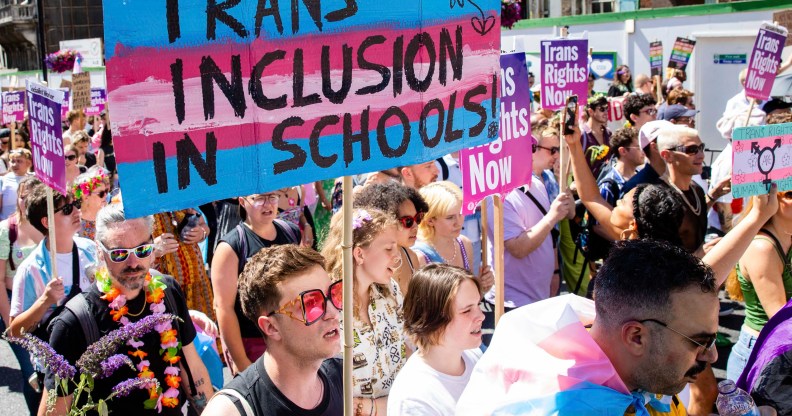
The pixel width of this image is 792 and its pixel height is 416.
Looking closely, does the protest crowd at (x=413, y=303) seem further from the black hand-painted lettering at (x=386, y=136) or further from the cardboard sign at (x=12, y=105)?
the cardboard sign at (x=12, y=105)

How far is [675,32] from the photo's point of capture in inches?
738

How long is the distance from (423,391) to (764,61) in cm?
676

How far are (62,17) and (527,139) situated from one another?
40841 millimetres

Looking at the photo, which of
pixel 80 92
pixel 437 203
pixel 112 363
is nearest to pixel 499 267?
pixel 437 203

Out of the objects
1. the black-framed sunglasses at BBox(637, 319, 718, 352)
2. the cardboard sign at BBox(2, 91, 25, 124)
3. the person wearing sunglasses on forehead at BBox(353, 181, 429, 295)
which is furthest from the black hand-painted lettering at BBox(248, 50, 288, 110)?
the cardboard sign at BBox(2, 91, 25, 124)

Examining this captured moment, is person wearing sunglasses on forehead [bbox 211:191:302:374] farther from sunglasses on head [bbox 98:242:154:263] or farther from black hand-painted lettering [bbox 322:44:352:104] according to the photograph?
black hand-painted lettering [bbox 322:44:352:104]

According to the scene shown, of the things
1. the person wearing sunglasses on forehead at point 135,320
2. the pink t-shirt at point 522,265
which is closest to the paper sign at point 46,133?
the person wearing sunglasses on forehead at point 135,320

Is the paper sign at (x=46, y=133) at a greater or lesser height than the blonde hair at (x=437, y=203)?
greater

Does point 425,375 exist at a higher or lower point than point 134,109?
lower

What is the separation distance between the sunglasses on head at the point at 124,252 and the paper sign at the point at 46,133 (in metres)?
1.68

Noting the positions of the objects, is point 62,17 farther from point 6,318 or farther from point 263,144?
point 263,144

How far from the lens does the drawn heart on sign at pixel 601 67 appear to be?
20.2 meters

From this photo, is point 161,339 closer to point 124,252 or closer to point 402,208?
point 124,252

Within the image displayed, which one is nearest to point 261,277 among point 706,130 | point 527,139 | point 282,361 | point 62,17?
point 282,361
